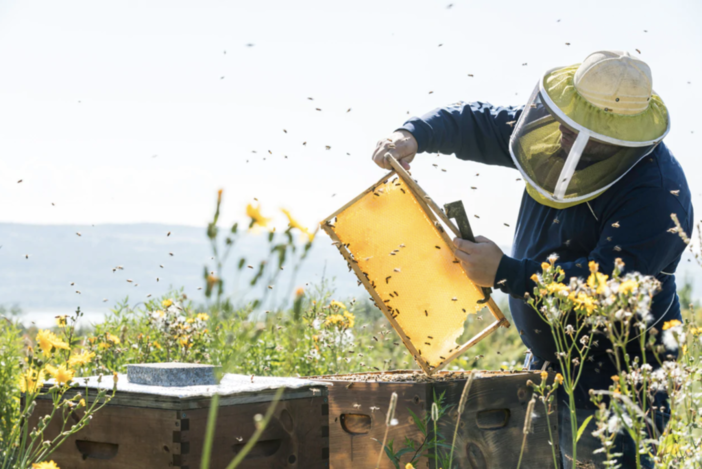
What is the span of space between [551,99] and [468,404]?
1.50m

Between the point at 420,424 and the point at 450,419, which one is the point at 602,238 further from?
the point at 420,424

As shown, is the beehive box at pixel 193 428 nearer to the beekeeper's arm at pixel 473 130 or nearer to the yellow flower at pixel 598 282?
the yellow flower at pixel 598 282

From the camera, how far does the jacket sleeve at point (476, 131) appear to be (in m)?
3.78

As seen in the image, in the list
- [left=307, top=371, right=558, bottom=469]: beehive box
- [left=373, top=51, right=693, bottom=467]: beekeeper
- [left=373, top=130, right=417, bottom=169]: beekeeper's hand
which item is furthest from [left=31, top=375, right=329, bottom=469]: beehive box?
[left=373, top=130, right=417, bottom=169]: beekeeper's hand

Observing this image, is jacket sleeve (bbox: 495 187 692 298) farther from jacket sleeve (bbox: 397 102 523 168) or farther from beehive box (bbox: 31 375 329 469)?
jacket sleeve (bbox: 397 102 523 168)

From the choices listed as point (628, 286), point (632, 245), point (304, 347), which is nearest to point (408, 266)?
point (632, 245)

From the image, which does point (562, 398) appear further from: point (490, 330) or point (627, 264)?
point (627, 264)

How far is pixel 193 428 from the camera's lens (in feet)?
7.72

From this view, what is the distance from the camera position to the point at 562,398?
305 centimetres

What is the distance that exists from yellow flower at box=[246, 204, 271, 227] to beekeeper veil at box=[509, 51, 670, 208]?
2.00m

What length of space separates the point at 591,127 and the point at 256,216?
2.04m

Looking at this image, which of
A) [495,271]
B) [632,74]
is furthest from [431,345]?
[632,74]

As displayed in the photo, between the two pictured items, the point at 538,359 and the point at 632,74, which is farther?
the point at 538,359

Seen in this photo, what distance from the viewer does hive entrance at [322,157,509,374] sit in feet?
9.56
